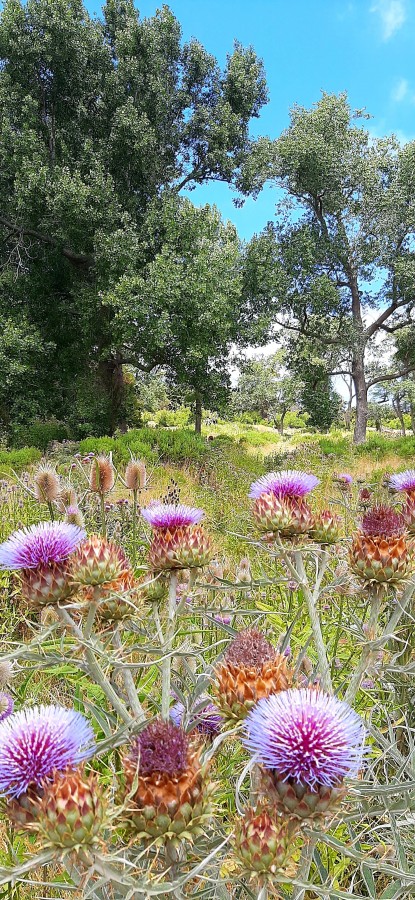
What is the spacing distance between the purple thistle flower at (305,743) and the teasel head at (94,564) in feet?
1.47

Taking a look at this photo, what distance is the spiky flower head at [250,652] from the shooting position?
1072mm

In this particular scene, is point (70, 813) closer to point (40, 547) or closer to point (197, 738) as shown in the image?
point (197, 738)

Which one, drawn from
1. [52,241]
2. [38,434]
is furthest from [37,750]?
[52,241]

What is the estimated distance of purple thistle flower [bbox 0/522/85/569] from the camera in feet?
4.09

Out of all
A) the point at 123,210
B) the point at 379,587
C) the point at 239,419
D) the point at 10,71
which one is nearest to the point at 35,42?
the point at 10,71

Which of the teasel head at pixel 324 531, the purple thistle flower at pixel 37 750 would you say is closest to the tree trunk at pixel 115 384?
the teasel head at pixel 324 531

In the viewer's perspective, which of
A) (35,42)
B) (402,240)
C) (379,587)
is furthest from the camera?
(402,240)

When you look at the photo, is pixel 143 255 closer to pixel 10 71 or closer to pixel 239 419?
pixel 10 71

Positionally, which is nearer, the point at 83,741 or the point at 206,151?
the point at 83,741

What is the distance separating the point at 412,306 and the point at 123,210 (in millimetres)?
10954

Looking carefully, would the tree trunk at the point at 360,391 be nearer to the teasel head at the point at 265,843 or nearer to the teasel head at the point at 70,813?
the teasel head at the point at 265,843

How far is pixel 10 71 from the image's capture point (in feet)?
48.9

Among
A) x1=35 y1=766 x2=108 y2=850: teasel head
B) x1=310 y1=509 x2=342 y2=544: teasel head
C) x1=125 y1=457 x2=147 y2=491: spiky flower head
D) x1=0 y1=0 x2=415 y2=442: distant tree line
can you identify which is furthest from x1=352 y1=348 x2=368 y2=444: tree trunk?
x1=35 y1=766 x2=108 y2=850: teasel head

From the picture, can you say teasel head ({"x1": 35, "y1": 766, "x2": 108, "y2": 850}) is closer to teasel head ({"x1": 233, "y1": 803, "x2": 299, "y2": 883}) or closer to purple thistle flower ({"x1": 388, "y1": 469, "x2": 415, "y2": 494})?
teasel head ({"x1": 233, "y1": 803, "x2": 299, "y2": 883})
